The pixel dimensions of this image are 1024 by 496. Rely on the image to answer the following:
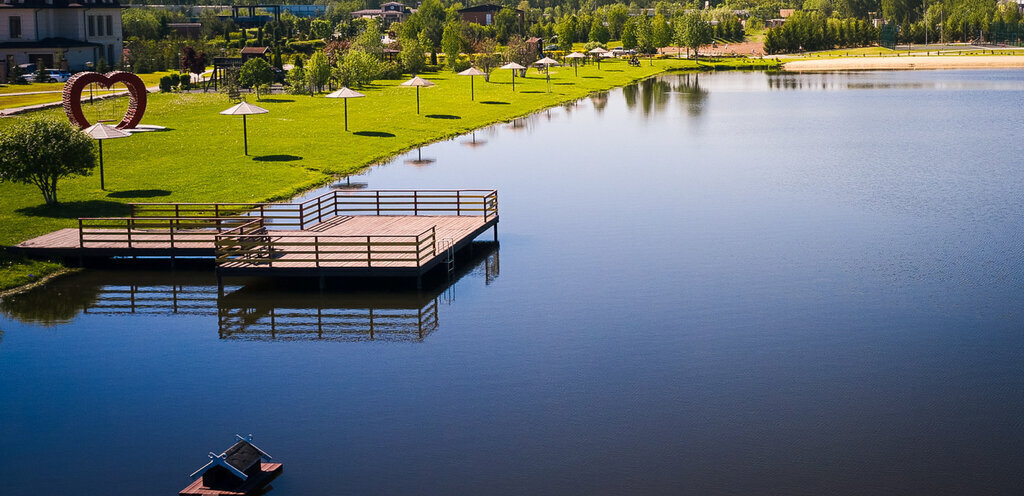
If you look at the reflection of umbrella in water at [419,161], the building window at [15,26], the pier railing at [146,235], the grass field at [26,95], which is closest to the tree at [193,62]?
the grass field at [26,95]

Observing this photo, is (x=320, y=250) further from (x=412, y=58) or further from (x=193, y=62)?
(x=412, y=58)

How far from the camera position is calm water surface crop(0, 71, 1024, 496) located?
19188mm

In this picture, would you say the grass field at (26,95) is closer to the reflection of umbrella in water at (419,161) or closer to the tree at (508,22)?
the reflection of umbrella in water at (419,161)

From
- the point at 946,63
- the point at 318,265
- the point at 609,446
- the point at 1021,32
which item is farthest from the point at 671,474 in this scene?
the point at 1021,32

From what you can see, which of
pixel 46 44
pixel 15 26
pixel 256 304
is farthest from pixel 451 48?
pixel 256 304

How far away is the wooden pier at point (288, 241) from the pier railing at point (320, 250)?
3 cm

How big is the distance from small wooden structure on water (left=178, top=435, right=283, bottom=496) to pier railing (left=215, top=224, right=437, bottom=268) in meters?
12.0

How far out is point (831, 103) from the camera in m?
88.5

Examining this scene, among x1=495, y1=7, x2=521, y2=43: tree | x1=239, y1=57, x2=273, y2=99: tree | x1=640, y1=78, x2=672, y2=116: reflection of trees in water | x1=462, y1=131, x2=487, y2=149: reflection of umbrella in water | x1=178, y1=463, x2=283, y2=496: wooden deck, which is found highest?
x1=495, y1=7, x2=521, y2=43: tree

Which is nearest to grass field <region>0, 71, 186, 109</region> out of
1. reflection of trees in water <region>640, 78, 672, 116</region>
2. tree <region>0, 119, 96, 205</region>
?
tree <region>0, 119, 96, 205</region>

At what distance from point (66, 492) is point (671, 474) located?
9496 mm

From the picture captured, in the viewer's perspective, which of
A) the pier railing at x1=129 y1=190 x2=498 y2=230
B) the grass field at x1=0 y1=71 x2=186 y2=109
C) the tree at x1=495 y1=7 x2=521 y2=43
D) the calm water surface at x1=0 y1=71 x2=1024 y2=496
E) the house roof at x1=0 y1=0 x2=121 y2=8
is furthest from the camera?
the tree at x1=495 y1=7 x2=521 y2=43

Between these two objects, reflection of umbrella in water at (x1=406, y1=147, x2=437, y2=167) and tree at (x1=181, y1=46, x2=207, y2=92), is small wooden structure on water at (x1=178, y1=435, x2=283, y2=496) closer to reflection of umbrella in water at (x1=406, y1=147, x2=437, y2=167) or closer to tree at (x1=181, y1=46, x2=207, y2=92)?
reflection of umbrella in water at (x1=406, y1=147, x2=437, y2=167)

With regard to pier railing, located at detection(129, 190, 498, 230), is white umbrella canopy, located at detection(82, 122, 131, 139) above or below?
above
